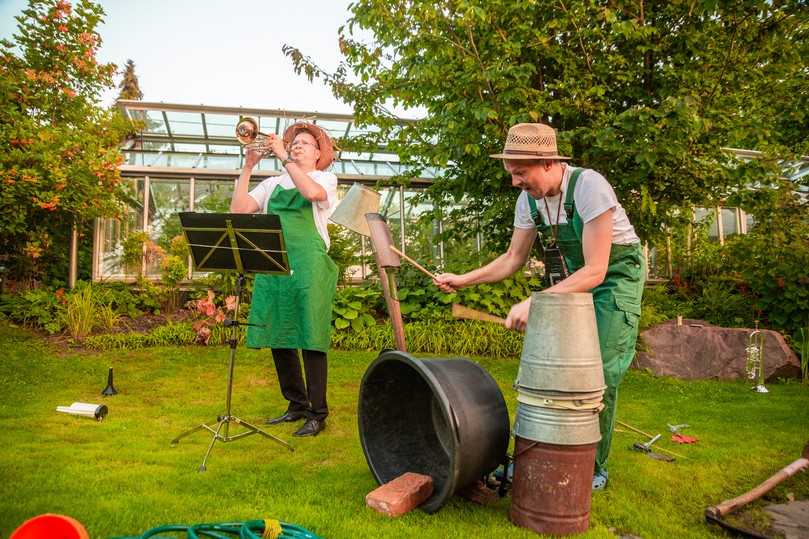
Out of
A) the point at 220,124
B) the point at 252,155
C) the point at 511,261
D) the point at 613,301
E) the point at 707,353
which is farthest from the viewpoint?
the point at 220,124

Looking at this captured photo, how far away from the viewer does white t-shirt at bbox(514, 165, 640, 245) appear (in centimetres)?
290

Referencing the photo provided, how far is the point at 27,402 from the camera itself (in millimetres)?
5074

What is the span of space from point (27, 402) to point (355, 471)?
129 inches

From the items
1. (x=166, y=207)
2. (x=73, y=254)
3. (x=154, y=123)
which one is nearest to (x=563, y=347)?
(x=73, y=254)

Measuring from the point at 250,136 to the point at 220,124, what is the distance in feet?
37.1

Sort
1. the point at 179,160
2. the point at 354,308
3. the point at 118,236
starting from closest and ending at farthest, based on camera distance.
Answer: the point at 354,308, the point at 118,236, the point at 179,160

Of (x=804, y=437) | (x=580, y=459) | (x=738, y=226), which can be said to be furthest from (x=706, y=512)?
(x=738, y=226)

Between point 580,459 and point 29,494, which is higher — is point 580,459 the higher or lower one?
the higher one

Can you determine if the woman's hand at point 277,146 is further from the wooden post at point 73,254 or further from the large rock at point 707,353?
the wooden post at point 73,254

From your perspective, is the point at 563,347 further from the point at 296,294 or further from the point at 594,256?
the point at 296,294

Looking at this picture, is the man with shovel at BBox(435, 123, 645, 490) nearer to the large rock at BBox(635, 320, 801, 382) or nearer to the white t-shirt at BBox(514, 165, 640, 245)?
the white t-shirt at BBox(514, 165, 640, 245)

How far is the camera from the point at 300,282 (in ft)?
13.9

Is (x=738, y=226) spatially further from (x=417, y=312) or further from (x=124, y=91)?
(x=124, y=91)

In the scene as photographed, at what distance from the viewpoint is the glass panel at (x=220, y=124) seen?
14.3 meters
